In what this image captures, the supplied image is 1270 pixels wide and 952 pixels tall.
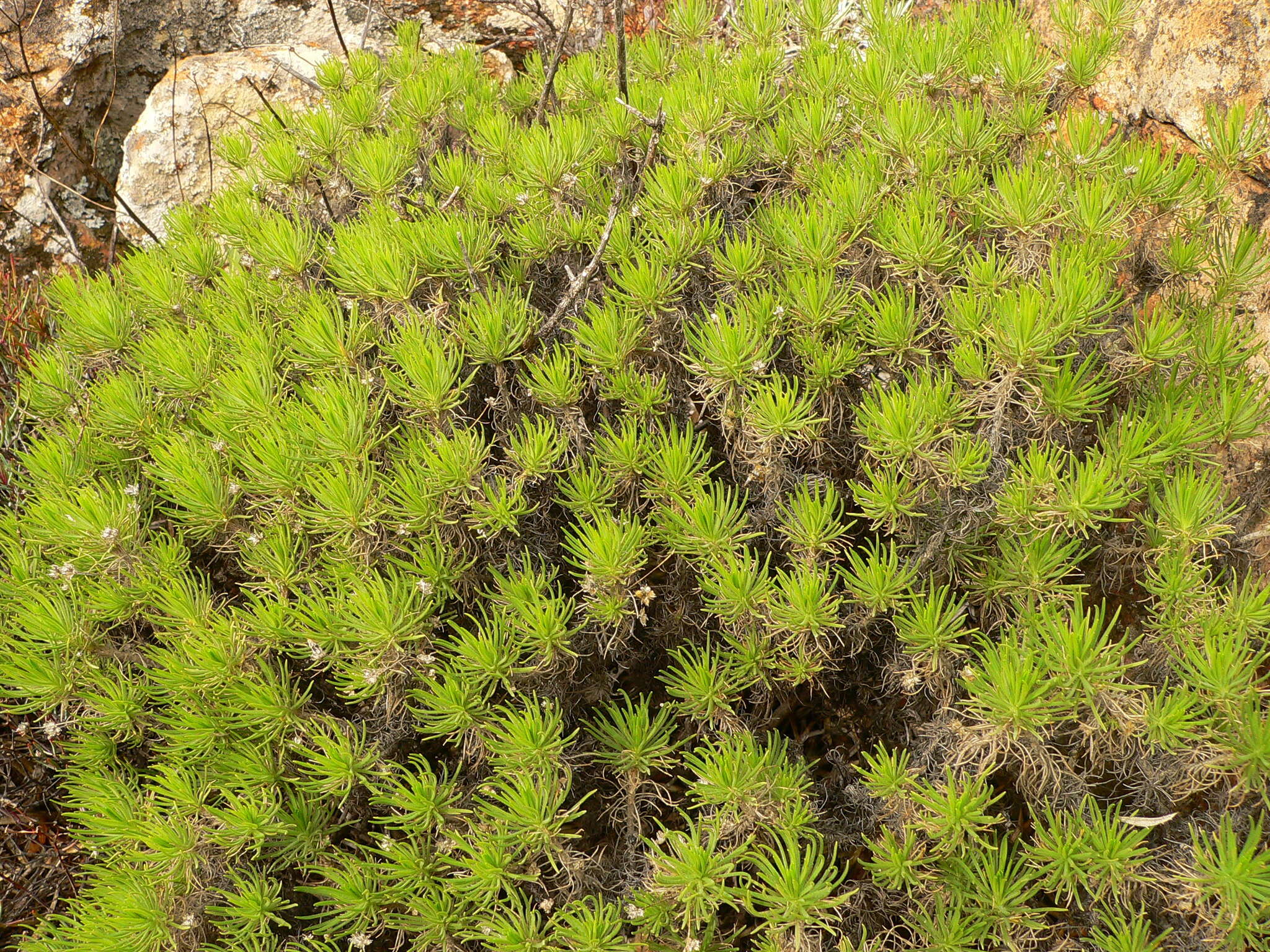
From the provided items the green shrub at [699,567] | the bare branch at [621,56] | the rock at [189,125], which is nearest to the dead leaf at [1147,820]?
the green shrub at [699,567]

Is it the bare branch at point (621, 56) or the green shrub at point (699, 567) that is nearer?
the green shrub at point (699, 567)

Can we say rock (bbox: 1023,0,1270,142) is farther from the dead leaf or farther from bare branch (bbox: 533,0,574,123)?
the dead leaf

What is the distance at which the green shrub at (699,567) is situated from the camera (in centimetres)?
201

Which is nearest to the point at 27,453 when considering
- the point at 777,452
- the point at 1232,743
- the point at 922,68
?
the point at 777,452

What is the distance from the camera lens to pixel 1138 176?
8.04 ft

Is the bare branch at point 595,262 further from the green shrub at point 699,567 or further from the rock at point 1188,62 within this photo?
the rock at point 1188,62

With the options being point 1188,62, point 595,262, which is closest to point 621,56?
point 595,262

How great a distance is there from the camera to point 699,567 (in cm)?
226

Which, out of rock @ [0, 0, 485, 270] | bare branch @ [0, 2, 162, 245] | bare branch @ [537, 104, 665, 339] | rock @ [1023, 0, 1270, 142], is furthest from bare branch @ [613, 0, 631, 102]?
bare branch @ [0, 2, 162, 245]

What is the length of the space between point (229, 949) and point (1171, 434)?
2495mm

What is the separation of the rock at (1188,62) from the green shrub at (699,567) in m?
0.56

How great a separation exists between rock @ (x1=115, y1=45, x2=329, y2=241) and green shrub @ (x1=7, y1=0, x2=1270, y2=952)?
2.32 m

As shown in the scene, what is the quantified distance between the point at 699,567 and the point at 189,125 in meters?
4.05

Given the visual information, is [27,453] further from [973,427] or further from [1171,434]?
[1171,434]
